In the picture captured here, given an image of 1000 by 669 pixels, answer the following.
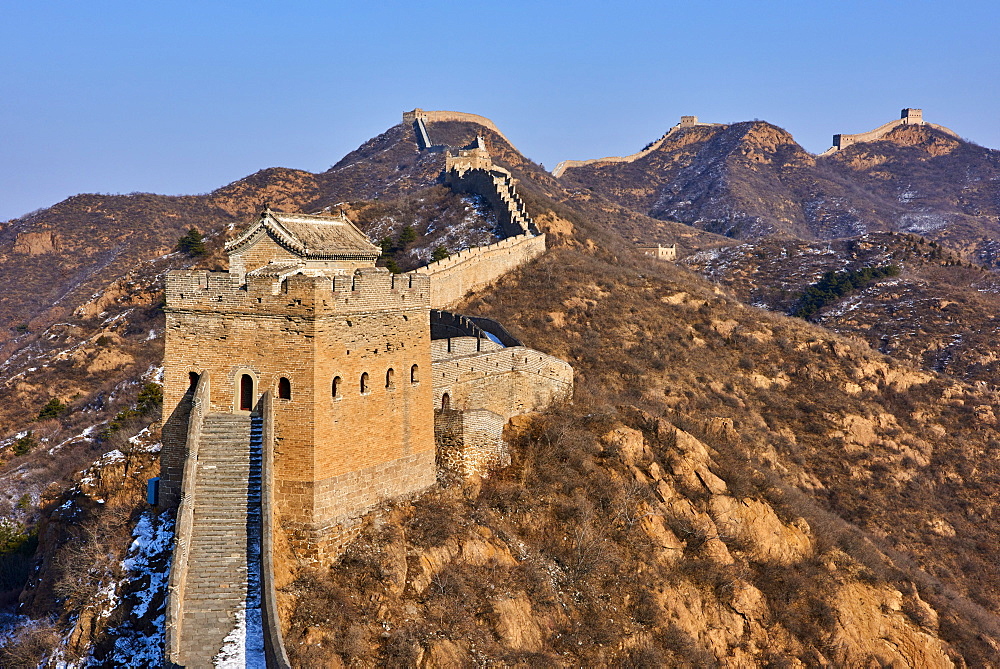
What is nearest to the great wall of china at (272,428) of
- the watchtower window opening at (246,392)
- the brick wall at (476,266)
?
the watchtower window opening at (246,392)

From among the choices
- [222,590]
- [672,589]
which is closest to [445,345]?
[672,589]

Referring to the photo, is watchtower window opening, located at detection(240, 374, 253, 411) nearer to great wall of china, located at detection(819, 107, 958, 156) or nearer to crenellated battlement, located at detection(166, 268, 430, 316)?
crenellated battlement, located at detection(166, 268, 430, 316)

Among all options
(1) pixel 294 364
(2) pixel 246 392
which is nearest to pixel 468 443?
(1) pixel 294 364

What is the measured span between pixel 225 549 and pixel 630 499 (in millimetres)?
10597

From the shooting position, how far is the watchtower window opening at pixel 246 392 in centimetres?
1329

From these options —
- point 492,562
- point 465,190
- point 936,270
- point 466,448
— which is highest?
point 465,190

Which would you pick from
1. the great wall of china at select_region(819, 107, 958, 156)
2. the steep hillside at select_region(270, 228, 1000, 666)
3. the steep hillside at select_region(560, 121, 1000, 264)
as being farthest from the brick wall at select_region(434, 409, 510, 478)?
the great wall of china at select_region(819, 107, 958, 156)

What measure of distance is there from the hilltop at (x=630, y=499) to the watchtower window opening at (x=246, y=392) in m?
2.78

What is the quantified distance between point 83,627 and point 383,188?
88.7 metres

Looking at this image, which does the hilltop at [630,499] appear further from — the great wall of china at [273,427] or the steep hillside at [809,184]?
the steep hillside at [809,184]

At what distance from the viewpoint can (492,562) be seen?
15.5 meters

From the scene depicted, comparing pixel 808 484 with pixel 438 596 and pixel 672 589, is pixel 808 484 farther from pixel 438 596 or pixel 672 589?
pixel 438 596

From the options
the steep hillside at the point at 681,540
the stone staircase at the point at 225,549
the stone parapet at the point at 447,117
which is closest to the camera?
the stone staircase at the point at 225,549

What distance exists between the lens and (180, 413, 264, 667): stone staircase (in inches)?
416
